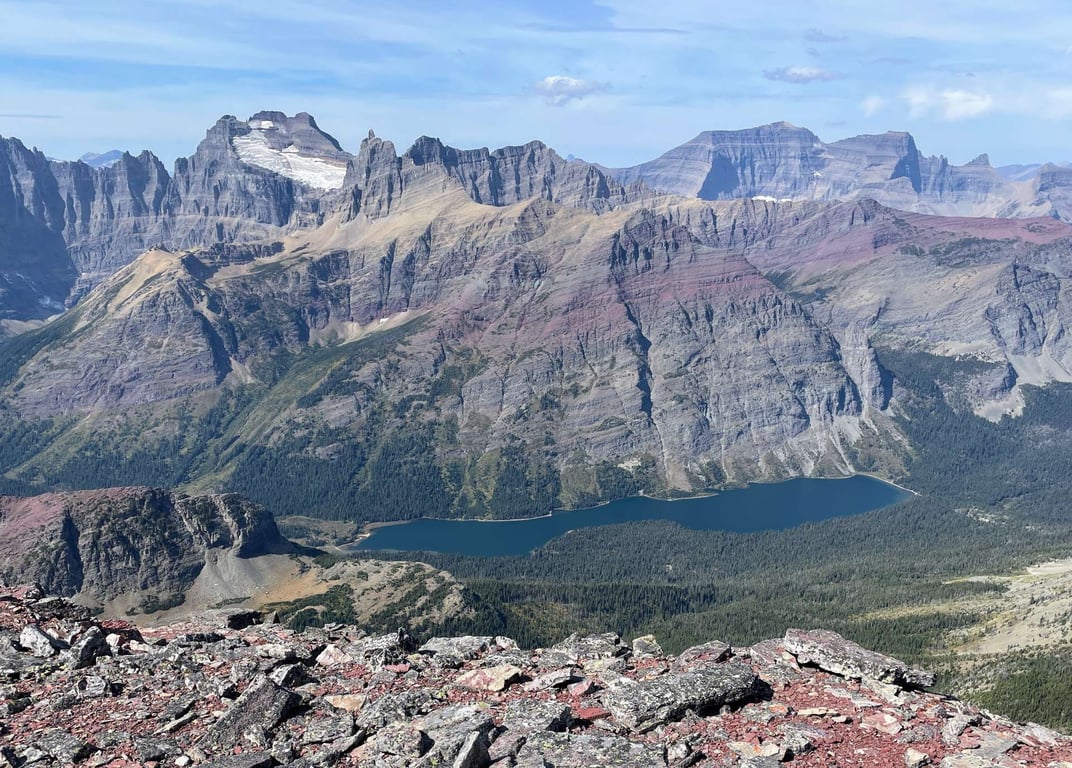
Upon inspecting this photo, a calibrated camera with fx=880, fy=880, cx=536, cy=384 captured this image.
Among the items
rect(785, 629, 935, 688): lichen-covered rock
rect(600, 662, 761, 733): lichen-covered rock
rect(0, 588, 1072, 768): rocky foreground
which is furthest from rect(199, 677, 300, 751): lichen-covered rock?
rect(785, 629, 935, 688): lichen-covered rock

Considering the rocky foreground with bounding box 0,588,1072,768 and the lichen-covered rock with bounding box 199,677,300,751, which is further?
the lichen-covered rock with bounding box 199,677,300,751

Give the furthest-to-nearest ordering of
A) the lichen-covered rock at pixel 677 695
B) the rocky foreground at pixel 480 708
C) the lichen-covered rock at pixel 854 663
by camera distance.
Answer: the lichen-covered rock at pixel 854 663 → the lichen-covered rock at pixel 677 695 → the rocky foreground at pixel 480 708

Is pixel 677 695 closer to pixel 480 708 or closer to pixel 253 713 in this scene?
pixel 480 708

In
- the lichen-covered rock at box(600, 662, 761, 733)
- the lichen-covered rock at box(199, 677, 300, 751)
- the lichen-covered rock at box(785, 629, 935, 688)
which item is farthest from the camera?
the lichen-covered rock at box(785, 629, 935, 688)

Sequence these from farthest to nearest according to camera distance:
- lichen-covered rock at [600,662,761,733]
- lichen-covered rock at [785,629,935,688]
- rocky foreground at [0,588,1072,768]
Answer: lichen-covered rock at [785,629,935,688], lichen-covered rock at [600,662,761,733], rocky foreground at [0,588,1072,768]

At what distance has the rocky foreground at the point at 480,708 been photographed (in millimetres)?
40406

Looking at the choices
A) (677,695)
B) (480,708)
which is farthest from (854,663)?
(480,708)

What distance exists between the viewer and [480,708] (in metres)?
44.2

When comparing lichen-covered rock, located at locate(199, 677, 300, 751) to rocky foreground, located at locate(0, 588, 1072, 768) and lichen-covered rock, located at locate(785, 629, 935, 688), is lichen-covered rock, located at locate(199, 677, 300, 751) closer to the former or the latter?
rocky foreground, located at locate(0, 588, 1072, 768)

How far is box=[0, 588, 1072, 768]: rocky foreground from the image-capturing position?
4041 cm

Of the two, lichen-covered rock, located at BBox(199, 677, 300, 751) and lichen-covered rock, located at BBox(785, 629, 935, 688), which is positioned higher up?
lichen-covered rock, located at BBox(199, 677, 300, 751)

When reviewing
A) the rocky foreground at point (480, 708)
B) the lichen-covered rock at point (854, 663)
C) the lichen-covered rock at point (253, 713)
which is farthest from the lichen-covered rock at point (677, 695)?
the lichen-covered rock at point (253, 713)

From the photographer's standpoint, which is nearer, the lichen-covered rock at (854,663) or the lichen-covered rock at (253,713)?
the lichen-covered rock at (253,713)

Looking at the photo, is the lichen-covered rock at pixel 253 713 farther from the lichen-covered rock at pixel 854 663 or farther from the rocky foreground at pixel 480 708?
the lichen-covered rock at pixel 854 663
